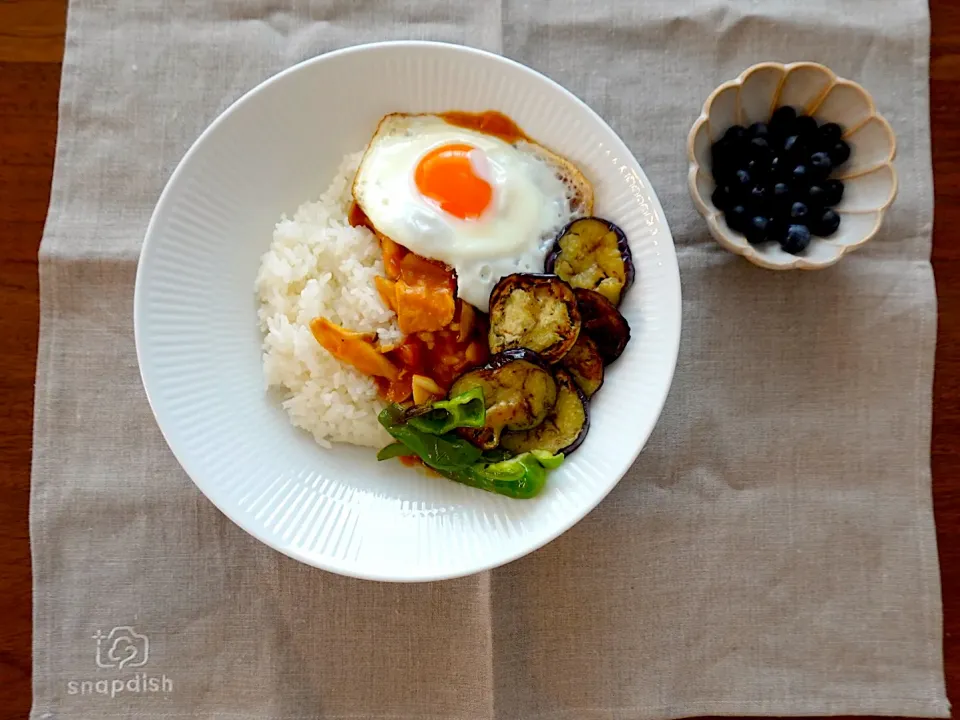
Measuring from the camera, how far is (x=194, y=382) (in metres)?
2.48

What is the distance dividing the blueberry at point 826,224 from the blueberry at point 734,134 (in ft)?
1.29

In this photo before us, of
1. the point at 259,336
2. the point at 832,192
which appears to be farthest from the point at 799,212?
the point at 259,336

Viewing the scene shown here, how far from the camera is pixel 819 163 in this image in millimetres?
2693

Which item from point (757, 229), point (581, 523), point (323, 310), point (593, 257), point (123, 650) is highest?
point (757, 229)

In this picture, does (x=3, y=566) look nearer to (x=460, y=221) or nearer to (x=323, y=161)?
(x=323, y=161)

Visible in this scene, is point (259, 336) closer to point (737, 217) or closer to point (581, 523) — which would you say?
point (581, 523)

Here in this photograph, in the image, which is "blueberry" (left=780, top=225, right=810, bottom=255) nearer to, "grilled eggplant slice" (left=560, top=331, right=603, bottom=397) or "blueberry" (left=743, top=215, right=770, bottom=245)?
"blueberry" (left=743, top=215, right=770, bottom=245)

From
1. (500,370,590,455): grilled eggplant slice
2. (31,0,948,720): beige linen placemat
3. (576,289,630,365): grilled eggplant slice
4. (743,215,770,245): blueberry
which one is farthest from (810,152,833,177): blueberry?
(500,370,590,455): grilled eggplant slice

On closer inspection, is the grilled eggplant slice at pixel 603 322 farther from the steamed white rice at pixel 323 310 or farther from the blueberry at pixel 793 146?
the blueberry at pixel 793 146

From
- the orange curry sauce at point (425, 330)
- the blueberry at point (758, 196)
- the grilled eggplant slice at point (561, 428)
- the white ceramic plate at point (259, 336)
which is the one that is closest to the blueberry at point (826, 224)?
the blueberry at point (758, 196)

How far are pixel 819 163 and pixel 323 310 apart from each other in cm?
179

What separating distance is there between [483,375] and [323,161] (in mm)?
1005

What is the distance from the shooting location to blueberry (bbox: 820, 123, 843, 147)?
2.77 m

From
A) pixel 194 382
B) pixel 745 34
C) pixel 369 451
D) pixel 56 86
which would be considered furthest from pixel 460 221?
pixel 56 86
